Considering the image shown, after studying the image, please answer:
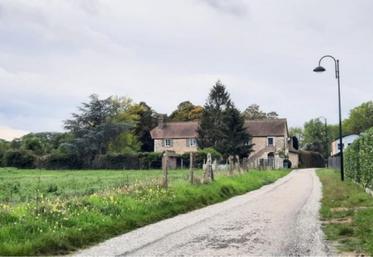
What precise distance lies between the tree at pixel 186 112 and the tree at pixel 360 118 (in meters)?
47.7

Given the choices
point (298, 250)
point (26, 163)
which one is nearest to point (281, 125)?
point (26, 163)

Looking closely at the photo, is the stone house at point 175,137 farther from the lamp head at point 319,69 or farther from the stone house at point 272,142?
the lamp head at point 319,69

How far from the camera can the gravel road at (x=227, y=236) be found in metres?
10.7

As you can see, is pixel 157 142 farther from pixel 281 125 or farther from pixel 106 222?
pixel 106 222

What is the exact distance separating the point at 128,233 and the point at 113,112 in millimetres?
89669

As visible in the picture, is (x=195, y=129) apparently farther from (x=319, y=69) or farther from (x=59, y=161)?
(x=319, y=69)

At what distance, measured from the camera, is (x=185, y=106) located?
414ft

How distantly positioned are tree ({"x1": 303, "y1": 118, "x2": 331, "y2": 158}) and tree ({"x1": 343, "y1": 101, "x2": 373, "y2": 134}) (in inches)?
285

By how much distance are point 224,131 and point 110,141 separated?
2284 centimetres

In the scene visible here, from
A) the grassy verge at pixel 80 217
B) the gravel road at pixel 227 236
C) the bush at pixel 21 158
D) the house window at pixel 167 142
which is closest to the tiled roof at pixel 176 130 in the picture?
the house window at pixel 167 142

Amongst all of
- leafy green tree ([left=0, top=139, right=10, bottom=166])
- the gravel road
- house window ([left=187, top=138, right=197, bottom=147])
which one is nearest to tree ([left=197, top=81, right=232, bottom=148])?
house window ([left=187, top=138, right=197, bottom=147])

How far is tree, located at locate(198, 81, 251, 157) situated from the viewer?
281ft

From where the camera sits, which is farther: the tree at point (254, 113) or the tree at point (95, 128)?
the tree at point (254, 113)

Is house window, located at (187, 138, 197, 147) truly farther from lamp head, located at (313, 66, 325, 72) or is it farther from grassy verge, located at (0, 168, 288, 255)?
grassy verge, located at (0, 168, 288, 255)
